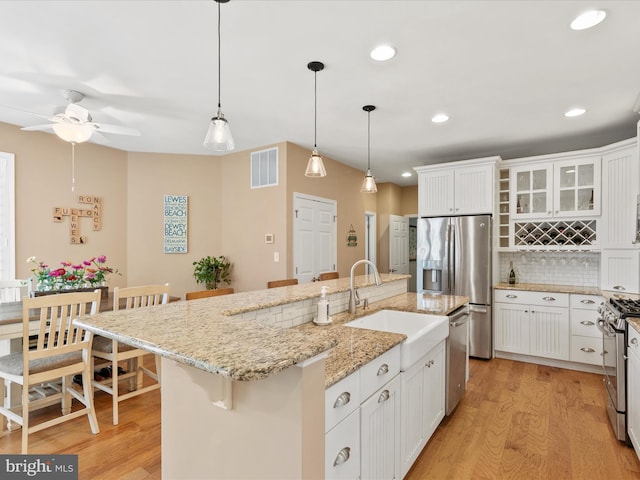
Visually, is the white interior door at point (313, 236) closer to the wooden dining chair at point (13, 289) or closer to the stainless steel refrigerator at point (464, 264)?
the stainless steel refrigerator at point (464, 264)

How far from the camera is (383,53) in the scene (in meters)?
2.28

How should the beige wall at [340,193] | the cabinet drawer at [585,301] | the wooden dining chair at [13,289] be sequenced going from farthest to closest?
the beige wall at [340,193] < the cabinet drawer at [585,301] < the wooden dining chair at [13,289]

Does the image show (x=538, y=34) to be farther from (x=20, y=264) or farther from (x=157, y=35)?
(x=20, y=264)

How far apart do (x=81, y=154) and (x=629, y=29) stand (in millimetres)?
5354

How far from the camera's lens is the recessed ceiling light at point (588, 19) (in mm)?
1882

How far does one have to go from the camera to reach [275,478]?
1.00 m

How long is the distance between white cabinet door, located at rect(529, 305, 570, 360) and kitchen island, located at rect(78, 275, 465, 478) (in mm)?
3361

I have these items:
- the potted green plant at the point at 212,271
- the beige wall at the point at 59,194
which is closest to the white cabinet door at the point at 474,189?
the potted green plant at the point at 212,271

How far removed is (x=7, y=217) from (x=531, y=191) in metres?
6.06

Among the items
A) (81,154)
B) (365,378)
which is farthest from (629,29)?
(81,154)

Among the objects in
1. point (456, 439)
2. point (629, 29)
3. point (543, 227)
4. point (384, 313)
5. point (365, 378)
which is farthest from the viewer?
point (543, 227)

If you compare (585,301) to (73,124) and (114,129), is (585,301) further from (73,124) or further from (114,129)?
(73,124)

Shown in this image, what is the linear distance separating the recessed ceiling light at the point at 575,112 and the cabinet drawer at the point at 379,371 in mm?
3051

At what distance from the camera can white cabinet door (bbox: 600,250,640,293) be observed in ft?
11.2
